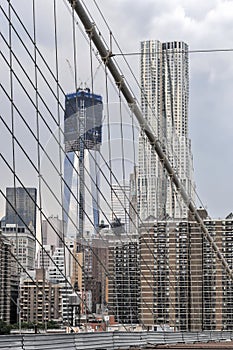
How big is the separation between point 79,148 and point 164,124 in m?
28.5

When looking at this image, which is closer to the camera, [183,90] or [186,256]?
[186,256]

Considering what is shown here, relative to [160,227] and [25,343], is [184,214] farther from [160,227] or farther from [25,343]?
[25,343]

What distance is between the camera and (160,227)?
42219mm

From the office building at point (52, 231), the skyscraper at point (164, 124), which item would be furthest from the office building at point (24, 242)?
the skyscraper at point (164, 124)

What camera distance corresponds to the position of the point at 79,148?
2309 cm

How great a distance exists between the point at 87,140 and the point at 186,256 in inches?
893

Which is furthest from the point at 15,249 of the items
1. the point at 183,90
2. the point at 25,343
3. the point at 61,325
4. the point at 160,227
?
the point at 183,90

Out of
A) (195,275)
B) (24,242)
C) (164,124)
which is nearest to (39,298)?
(24,242)

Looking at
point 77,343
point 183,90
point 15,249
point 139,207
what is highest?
point 183,90

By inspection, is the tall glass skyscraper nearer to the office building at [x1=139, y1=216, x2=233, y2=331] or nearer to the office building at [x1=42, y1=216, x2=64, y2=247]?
the office building at [x1=42, y1=216, x2=64, y2=247]

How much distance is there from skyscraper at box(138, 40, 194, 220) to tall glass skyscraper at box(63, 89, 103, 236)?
173 cm

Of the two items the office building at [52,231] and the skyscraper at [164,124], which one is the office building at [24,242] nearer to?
the office building at [52,231]

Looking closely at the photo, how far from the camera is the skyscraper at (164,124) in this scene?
33525mm

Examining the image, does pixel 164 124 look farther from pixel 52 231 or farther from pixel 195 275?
pixel 52 231
